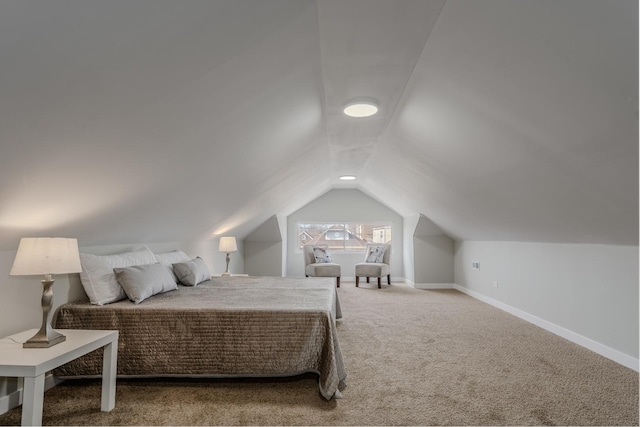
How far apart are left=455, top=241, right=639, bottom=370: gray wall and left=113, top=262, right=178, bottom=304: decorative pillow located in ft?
12.5

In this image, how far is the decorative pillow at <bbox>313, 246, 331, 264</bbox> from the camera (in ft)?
23.1

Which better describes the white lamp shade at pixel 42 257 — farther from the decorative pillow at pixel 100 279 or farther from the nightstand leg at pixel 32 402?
the decorative pillow at pixel 100 279

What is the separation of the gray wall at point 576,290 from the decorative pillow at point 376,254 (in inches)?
93.7

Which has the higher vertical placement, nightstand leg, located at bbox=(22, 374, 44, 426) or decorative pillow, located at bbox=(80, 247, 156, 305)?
decorative pillow, located at bbox=(80, 247, 156, 305)

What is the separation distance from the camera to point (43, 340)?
1.81 meters

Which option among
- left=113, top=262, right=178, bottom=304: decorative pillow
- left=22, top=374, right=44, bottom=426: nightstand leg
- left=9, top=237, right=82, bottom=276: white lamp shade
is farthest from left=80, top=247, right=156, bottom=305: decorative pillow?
left=22, top=374, right=44, bottom=426: nightstand leg

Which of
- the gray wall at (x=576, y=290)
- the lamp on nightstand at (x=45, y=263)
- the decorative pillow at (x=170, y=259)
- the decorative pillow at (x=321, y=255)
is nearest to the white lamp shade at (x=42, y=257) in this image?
the lamp on nightstand at (x=45, y=263)

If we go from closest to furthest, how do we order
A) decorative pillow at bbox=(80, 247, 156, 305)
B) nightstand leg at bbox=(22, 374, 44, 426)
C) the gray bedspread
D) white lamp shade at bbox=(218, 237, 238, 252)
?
nightstand leg at bbox=(22, 374, 44, 426), the gray bedspread, decorative pillow at bbox=(80, 247, 156, 305), white lamp shade at bbox=(218, 237, 238, 252)

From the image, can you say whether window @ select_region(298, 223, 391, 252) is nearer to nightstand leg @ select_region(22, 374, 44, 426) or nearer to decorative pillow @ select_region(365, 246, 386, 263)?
decorative pillow @ select_region(365, 246, 386, 263)

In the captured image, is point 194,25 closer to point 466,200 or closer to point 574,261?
point 466,200

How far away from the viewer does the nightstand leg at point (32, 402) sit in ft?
5.02

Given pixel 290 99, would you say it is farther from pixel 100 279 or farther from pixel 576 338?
pixel 576 338

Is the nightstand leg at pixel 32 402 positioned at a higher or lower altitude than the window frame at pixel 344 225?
lower

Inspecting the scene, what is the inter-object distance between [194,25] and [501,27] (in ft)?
4.26
